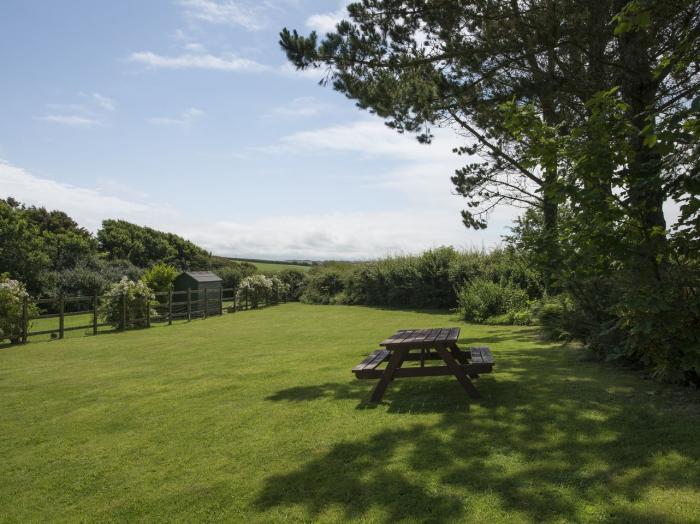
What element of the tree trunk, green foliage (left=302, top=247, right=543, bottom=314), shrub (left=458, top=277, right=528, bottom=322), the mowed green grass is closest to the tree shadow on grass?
the mowed green grass

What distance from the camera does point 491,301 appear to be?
1683 cm

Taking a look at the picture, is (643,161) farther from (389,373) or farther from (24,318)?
(24,318)

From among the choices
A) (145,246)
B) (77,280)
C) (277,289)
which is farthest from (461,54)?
(145,246)

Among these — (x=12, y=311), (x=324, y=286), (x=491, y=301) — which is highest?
(x=324, y=286)

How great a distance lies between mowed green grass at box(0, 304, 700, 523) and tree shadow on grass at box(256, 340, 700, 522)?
15 millimetres

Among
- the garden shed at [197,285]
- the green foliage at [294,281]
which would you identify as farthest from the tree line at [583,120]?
the green foliage at [294,281]

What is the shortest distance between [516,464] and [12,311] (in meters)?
13.9

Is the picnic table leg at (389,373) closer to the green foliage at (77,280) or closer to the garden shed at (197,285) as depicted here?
the garden shed at (197,285)

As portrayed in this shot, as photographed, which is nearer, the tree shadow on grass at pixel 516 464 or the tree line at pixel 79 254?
the tree shadow on grass at pixel 516 464

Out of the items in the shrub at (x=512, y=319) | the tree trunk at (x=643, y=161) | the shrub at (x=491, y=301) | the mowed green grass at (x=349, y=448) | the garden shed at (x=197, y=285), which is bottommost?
the mowed green grass at (x=349, y=448)

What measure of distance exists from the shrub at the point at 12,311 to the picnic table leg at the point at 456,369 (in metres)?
12.5

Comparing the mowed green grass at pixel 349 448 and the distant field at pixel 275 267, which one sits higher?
the distant field at pixel 275 267

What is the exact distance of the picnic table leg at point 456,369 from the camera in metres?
5.61

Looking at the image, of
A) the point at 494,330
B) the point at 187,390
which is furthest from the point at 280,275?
the point at 187,390
